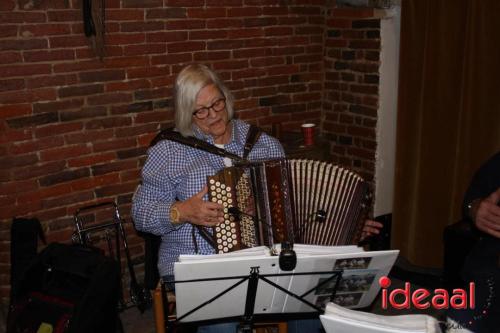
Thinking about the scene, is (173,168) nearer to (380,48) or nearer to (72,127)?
(72,127)

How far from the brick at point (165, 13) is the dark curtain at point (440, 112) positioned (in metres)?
1.17

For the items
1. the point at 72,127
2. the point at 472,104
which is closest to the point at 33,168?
the point at 72,127

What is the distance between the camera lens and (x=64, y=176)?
261 cm

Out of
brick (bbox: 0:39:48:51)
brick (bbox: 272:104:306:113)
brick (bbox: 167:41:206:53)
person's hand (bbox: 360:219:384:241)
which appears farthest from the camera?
brick (bbox: 272:104:306:113)

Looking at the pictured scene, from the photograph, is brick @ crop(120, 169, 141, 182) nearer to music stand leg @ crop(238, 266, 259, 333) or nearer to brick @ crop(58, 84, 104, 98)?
brick @ crop(58, 84, 104, 98)

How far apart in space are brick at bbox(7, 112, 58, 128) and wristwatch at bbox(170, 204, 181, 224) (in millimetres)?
923

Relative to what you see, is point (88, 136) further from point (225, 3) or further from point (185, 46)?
point (225, 3)

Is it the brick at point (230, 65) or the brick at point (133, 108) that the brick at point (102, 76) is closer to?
the brick at point (133, 108)

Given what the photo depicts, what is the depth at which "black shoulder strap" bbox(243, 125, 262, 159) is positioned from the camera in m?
2.11

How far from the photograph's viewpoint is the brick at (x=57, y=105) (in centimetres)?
246

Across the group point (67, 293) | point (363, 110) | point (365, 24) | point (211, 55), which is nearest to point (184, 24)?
point (211, 55)

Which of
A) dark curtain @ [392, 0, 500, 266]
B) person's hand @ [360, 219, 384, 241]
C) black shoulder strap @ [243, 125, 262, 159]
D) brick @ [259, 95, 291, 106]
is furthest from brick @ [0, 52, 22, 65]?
dark curtain @ [392, 0, 500, 266]

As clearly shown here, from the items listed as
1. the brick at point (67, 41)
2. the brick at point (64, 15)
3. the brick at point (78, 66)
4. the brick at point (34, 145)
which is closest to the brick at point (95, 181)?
the brick at point (34, 145)

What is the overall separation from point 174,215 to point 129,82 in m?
1.00
